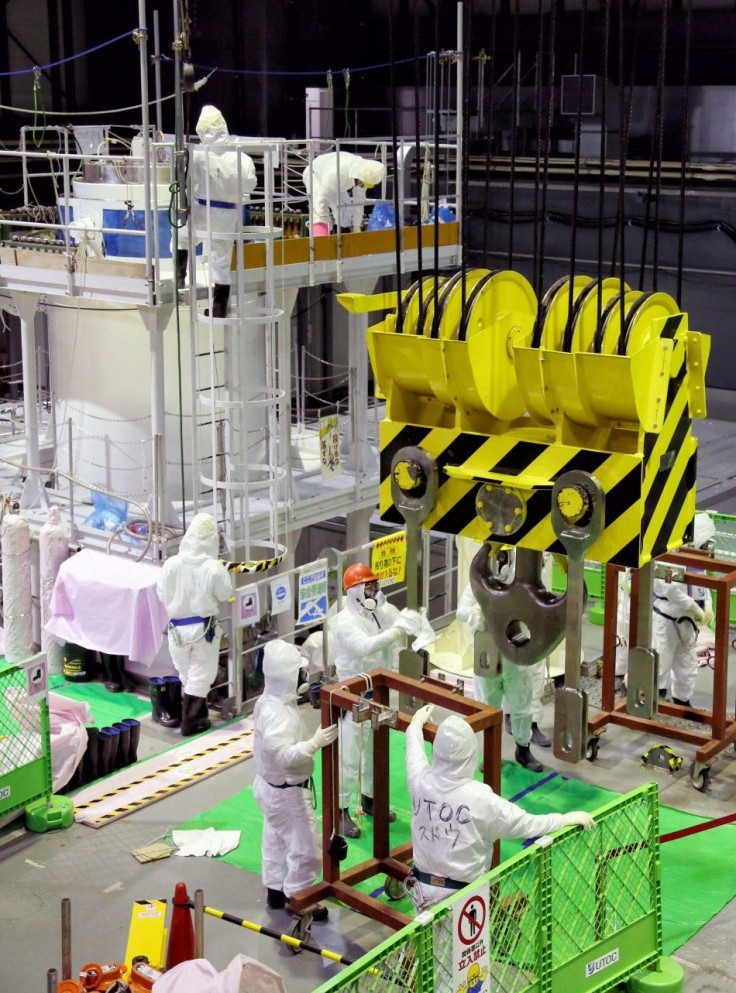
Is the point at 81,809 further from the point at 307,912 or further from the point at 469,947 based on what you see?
the point at 469,947

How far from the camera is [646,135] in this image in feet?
62.7

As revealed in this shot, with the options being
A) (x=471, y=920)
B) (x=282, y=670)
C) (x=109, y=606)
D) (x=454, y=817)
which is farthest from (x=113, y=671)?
(x=471, y=920)

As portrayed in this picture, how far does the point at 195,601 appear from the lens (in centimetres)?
958

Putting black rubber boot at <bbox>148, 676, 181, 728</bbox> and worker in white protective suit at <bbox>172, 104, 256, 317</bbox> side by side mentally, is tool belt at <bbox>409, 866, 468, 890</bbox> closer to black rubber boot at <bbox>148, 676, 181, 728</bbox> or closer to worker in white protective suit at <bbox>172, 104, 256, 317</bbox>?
black rubber boot at <bbox>148, 676, 181, 728</bbox>

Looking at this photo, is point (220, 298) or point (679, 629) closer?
point (220, 298)

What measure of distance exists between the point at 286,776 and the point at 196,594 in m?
2.50

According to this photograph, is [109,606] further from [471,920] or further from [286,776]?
[471,920]

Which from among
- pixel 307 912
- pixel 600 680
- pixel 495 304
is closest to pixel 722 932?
pixel 307 912

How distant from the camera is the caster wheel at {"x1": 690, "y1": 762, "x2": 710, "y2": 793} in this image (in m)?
9.14

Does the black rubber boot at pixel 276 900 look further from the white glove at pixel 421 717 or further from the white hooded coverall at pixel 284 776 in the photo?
the white glove at pixel 421 717

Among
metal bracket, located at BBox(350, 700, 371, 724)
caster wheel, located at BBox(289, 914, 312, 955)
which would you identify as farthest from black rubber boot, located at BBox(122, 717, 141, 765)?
metal bracket, located at BBox(350, 700, 371, 724)

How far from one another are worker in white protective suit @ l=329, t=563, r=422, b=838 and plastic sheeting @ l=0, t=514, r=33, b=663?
3.07 m

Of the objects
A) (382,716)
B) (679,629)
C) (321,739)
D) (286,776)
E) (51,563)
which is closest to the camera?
(382,716)

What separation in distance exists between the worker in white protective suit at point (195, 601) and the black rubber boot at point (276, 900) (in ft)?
8.08
